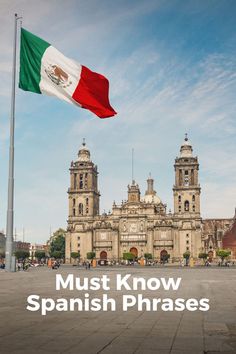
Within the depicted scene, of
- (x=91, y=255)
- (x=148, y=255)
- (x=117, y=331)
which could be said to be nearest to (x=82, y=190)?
(x=91, y=255)

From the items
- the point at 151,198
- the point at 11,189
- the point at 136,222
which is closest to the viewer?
the point at 11,189

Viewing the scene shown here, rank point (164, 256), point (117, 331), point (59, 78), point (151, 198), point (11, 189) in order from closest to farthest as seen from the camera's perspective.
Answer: point (117, 331) → point (59, 78) → point (11, 189) → point (164, 256) → point (151, 198)

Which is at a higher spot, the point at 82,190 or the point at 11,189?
the point at 82,190

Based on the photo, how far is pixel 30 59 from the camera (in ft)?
68.8

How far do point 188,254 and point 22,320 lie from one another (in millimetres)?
103965

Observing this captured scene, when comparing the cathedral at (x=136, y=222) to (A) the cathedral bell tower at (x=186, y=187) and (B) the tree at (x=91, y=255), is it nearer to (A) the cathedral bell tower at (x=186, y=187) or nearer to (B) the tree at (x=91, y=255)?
(A) the cathedral bell tower at (x=186, y=187)

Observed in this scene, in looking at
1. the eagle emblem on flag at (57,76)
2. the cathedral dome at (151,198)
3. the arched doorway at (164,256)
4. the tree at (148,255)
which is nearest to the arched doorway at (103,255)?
the tree at (148,255)

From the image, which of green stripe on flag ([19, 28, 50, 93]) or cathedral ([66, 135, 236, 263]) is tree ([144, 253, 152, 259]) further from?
green stripe on flag ([19, 28, 50, 93])

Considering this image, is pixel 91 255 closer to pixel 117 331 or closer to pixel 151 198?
pixel 151 198

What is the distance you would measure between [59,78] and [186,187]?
339 feet

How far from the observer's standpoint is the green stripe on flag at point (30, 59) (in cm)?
2061

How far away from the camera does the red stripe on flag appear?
66.4 ft

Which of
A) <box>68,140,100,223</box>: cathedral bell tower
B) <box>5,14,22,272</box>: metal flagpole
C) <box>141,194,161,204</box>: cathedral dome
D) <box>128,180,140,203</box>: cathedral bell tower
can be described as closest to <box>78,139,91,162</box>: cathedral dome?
<box>68,140,100,223</box>: cathedral bell tower

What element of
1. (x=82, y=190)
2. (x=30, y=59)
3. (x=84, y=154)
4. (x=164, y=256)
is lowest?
(x=164, y=256)
